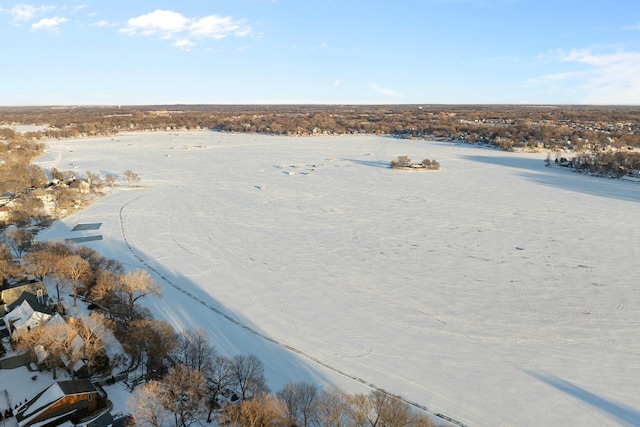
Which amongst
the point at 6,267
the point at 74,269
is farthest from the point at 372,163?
the point at 6,267

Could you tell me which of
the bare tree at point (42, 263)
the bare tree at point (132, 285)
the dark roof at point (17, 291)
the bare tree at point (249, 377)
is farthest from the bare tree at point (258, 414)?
the bare tree at point (42, 263)

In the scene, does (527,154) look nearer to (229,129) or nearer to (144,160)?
(144,160)

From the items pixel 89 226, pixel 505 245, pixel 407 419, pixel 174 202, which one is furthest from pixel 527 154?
pixel 407 419

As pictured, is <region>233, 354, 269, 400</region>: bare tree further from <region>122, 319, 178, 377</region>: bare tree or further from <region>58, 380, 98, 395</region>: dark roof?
<region>58, 380, 98, 395</region>: dark roof

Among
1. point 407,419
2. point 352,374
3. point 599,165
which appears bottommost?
point 352,374

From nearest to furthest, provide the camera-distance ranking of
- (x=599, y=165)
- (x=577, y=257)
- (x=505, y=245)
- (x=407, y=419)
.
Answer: (x=407, y=419) < (x=577, y=257) < (x=505, y=245) < (x=599, y=165)

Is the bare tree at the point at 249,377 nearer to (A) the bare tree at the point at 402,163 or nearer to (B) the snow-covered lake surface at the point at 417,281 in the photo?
(B) the snow-covered lake surface at the point at 417,281

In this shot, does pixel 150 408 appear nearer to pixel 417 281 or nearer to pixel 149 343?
pixel 149 343

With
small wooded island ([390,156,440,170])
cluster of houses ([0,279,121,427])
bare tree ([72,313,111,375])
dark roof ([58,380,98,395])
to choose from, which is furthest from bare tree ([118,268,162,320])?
small wooded island ([390,156,440,170])

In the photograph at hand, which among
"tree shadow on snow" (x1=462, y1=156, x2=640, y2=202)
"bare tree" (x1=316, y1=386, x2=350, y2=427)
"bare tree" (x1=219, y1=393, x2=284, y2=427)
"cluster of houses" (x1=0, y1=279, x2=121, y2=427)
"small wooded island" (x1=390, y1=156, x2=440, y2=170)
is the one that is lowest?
"cluster of houses" (x1=0, y1=279, x2=121, y2=427)
